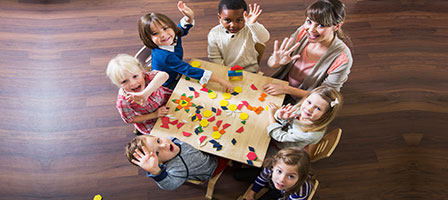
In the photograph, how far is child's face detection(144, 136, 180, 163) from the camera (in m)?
1.70

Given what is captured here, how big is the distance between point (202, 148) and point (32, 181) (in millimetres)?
1656

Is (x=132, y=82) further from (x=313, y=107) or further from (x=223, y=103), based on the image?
(x=313, y=107)

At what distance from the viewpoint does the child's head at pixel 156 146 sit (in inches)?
66.0

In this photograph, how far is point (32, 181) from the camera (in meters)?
2.46

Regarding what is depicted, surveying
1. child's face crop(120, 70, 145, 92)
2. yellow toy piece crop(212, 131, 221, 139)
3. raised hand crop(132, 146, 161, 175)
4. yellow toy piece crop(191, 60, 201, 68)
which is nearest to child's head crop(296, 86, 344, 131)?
yellow toy piece crop(212, 131, 221, 139)

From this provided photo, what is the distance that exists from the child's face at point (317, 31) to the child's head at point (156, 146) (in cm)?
110

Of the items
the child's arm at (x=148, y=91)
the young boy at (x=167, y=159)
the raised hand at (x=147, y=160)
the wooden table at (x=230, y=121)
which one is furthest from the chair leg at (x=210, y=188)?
the child's arm at (x=148, y=91)

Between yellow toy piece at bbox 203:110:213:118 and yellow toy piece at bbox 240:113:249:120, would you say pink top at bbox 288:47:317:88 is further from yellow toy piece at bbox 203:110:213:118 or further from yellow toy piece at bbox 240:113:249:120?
yellow toy piece at bbox 203:110:213:118

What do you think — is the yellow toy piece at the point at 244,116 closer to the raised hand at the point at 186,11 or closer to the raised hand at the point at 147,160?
the raised hand at the point at 147,160

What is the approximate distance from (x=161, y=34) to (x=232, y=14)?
487mm

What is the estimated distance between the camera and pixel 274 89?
1.99 m

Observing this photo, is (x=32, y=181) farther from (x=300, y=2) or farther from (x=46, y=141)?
(x=300, y=2)

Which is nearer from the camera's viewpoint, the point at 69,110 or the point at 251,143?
the point at 251,143

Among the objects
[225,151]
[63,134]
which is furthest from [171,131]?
[63,134]
